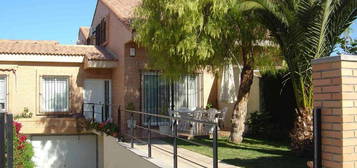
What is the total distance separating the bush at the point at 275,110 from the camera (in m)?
14.2

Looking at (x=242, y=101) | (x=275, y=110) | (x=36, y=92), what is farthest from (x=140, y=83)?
(x=275, y=110)

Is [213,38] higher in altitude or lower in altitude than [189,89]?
higher

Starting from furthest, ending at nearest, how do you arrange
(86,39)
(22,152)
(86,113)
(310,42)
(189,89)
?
1. (86,39)
2. (86,113)
3. (189,89)
4. (22,152)
5. (310,42)

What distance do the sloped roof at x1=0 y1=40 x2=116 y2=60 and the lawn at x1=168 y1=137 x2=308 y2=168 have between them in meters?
7.27

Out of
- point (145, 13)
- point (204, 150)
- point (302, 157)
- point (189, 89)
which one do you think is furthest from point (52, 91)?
point (302, 157)

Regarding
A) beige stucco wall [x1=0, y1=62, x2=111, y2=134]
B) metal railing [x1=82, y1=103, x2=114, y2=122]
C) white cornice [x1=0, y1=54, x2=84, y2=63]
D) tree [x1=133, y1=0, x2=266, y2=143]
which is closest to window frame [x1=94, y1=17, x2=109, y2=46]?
white cornice [x1=0, y1=54, x2=84, y2=63]

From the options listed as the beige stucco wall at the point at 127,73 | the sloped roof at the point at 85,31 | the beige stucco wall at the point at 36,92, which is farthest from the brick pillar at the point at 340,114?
the sloped roof at the point at 85,31

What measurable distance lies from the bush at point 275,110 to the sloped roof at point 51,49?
7.02 metres

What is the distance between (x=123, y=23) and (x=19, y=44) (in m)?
6.09

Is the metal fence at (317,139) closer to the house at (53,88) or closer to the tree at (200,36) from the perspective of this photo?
the tree at (200,36)

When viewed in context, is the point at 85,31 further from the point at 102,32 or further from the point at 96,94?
the point at 96,94

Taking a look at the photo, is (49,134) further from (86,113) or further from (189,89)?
(189,89)

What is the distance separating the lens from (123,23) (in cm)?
1612


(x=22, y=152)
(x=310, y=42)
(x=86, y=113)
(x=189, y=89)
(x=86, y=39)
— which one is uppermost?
(x=86, y=39)
